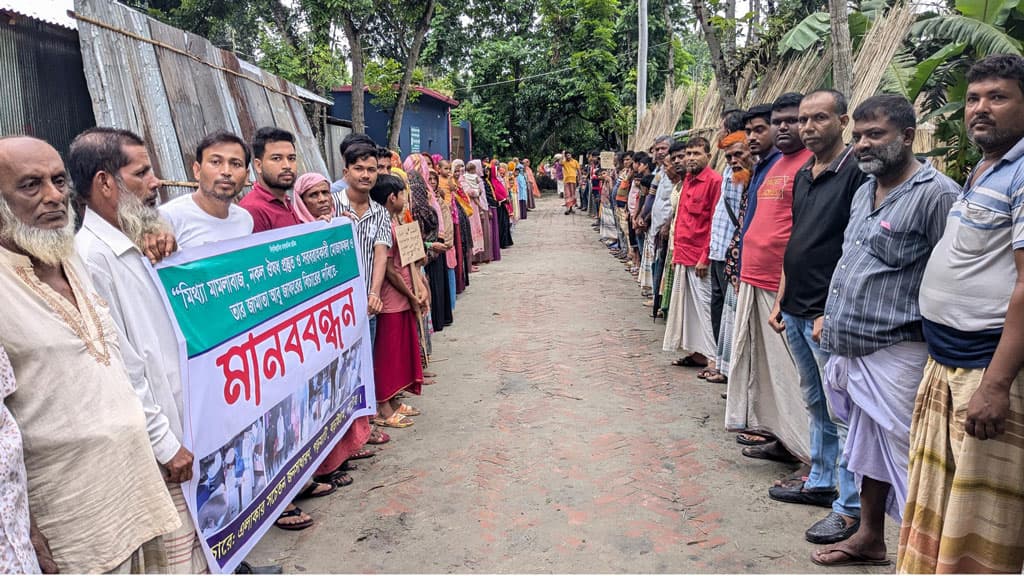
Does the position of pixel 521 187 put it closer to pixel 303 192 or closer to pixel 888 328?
pixel 303 192

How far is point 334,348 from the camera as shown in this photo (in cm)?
388

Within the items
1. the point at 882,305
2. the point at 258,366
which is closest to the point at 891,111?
the point at 882,305

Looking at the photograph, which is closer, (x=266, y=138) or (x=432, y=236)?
(x=266, y=138)

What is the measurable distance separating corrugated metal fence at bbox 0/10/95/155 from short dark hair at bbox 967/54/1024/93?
5109mm

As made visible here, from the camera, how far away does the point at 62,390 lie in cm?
187

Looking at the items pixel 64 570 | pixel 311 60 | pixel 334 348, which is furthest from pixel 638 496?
pixel 311 60

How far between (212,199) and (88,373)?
148 centimetres

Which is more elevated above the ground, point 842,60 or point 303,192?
point 842,60

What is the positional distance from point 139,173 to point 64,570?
4.44ft

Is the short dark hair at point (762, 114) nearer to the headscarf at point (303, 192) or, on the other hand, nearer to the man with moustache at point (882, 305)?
the man with moustache at point (882, 305)

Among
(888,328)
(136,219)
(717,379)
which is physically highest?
(136,219)

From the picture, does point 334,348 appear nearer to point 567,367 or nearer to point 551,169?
point 567,367

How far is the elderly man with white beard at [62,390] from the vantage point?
1.83m

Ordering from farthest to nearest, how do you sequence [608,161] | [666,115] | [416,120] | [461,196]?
[416,120] → [608,161] → [666,115] → [461,196]
